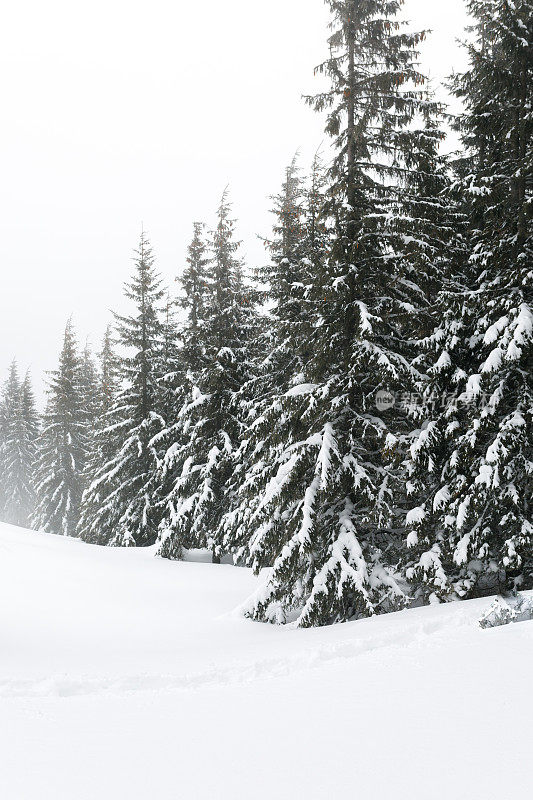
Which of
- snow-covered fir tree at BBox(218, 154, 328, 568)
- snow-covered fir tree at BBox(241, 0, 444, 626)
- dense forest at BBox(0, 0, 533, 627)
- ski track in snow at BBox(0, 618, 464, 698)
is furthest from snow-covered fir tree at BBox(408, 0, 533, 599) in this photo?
snow-covered fir tree at BBox(218, 154, 328, 568)

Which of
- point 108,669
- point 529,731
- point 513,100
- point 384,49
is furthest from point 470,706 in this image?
point 384,49

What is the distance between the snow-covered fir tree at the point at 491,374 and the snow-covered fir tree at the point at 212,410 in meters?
9.08

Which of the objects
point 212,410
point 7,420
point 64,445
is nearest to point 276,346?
point 212,410

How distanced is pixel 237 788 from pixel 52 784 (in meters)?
1.36

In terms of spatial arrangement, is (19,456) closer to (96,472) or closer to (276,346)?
(96,472)

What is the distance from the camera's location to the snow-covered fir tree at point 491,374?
898cm

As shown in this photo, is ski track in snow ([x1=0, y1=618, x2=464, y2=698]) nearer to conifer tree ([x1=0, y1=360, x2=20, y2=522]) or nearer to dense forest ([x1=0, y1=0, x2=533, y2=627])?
dense forest ([x1=0, y1=0, x2=533, y2=627])

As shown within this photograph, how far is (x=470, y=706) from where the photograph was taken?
181 inches

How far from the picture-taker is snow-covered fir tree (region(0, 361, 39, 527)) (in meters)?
48.8

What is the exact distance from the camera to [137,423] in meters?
24.0

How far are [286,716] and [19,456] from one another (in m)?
50.2

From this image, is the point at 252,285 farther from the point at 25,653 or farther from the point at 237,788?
the point at 237,788

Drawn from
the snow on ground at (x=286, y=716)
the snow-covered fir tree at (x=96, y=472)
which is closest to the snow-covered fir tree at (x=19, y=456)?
the snow-covered fir tree at (x=96, y=472)

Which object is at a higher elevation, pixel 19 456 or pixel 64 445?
pixel 19 456
